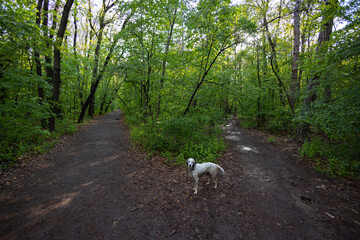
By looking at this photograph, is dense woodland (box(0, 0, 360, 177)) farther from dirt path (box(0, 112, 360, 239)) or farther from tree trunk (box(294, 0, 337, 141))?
dirt path (box(0, 112, 360, 239))

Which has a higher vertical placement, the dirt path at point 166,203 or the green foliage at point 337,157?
the green foliage at point 337,157

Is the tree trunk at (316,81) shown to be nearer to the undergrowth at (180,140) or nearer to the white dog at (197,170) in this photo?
the undergrowth at (180,140)

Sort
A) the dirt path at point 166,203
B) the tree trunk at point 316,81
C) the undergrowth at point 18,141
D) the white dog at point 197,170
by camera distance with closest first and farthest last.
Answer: the dirt path at point 166,203 → the white dog at point 197,170 → the undergrowth at point 18,141 → the tree trunk at point 316,81

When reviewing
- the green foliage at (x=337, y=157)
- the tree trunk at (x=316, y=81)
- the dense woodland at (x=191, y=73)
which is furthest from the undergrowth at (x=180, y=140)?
the tree trunk at (x=316, y=81)

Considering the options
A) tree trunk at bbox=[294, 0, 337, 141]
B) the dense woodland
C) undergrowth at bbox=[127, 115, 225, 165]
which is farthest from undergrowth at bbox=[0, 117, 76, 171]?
tree trunk at bbox=[294, 0, 337, 141]

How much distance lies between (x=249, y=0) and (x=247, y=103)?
9141mm

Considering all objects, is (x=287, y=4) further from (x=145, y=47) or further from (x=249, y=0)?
(x=145, y=47)

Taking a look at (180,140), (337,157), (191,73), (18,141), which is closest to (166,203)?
(180,140)

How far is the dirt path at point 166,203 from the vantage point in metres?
2.95

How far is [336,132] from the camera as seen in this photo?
3854mm

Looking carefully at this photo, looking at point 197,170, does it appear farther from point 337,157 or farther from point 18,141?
point 18,141

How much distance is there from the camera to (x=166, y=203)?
3879 millimetres

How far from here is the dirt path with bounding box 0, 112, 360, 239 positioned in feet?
9.69

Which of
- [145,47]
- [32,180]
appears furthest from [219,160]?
[145,47]
